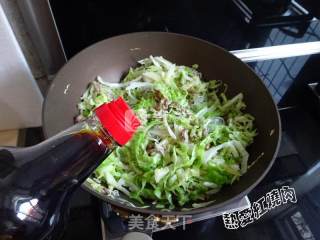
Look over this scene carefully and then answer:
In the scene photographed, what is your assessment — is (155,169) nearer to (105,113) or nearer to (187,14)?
(105,113)

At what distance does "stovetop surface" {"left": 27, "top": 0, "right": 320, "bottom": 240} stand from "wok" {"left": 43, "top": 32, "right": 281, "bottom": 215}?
4 centimetres

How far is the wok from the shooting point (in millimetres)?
489

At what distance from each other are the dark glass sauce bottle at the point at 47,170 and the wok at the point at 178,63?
0.31 ft

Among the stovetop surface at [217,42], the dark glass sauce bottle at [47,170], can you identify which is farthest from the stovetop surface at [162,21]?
the dark glass sauce bottle at [47,170]

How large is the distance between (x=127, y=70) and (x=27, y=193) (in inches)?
13.4

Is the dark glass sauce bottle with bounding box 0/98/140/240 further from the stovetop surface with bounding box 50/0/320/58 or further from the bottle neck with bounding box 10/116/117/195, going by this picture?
the stovetop surface with bounding box 50/0/320/58

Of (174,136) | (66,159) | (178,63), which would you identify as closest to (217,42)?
(178,63)

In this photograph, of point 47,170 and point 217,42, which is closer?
point 47,170

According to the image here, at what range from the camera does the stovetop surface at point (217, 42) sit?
55cm

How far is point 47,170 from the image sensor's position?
365 millimetres

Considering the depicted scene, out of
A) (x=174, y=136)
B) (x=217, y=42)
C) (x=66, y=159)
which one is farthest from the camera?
(x=217, y=42)

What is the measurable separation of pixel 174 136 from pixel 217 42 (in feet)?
0.85

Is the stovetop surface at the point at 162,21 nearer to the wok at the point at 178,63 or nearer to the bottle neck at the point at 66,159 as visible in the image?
the wok at the point at 178,63

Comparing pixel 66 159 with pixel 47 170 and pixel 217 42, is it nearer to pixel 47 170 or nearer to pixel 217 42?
pixel 47 170
